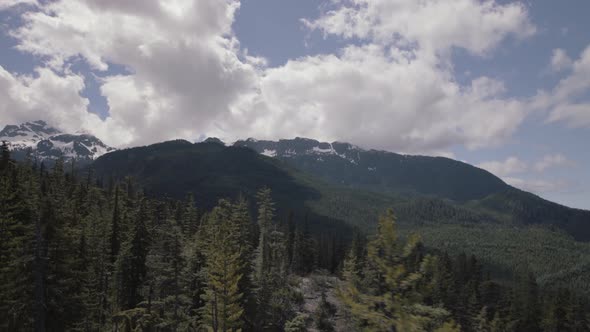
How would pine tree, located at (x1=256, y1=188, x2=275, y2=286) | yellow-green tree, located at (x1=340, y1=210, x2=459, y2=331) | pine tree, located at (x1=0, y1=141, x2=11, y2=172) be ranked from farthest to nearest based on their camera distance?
pine tree, located at (x1=0, y1=141, x2=11, y2=172) → pine tree, located at (x1=256, y1=188, x2=275, y2=286) → yellow-green tree, located at (x1=340, y1=210, x2=459, y2=331)

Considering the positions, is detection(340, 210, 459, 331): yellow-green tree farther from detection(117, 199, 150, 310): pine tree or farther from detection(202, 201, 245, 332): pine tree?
detection(117, 199, 150, 310): pine tree

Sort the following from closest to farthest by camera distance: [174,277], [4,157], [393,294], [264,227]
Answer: [393,294] → [174,277] → [264,227] → [4,157]

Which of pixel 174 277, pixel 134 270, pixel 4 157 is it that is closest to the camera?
pixel 174 277

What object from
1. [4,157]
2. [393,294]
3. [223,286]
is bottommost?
[223,286]

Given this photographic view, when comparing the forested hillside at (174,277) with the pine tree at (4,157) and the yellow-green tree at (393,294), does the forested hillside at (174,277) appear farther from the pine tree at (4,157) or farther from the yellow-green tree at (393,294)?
the pine tree at (4,157)

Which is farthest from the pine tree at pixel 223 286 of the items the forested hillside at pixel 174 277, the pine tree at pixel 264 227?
the pine tree at pixel 264 227

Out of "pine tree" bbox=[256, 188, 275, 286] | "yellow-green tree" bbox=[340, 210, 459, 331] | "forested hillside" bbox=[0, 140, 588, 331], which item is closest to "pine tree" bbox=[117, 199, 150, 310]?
"forested hillside" bbox=[0, 140, 588, 331]

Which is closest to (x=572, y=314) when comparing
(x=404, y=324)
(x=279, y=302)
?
(x=279, y=302)

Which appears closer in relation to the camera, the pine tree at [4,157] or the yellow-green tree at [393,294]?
the yellow-green tree at [393,294]

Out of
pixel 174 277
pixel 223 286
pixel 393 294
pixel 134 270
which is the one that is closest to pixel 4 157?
pixel 134 270

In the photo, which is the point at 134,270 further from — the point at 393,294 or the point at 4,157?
the point at 393,294

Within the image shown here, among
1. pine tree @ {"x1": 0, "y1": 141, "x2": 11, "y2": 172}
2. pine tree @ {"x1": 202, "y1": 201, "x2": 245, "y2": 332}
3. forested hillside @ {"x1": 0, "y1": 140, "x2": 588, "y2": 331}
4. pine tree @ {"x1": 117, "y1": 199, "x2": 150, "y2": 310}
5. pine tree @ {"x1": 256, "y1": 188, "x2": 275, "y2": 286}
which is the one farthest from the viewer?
pine tree @ {"x1": 0, "y1": 141, "x2": 11, "y2": 172}

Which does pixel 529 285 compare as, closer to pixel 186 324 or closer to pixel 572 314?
pixel 572 314

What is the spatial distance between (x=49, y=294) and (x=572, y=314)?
9642cm
